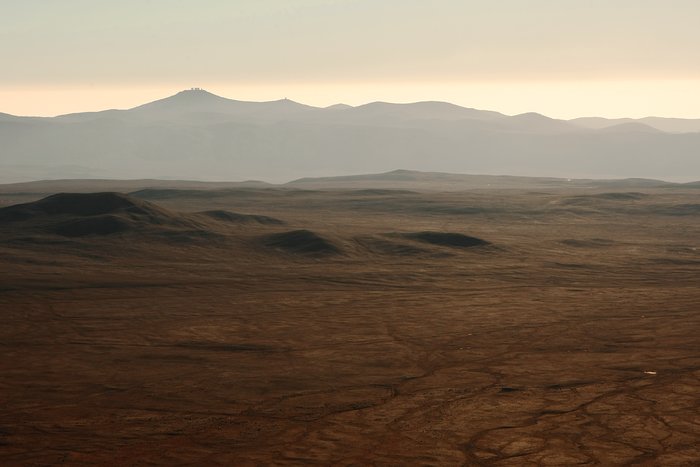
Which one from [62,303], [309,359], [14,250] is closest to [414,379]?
[309,359]

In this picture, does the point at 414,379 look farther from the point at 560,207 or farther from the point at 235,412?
the point at 560,207

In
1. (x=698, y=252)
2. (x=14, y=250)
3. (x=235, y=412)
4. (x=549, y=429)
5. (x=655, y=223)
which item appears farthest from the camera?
(x=655, y=223)

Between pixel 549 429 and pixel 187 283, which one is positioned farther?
Result: pixel 187 283

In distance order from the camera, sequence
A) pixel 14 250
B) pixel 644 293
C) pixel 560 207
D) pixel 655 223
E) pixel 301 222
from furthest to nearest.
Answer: pixel 560 207, pixel 655 223, pixel 301 222, pixel 14 250, pixel 644 293

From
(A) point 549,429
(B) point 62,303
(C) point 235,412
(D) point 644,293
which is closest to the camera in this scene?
(A) point 549,429

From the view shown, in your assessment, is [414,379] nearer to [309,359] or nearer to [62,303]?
[309,359]

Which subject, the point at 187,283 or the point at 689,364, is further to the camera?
the point at 187,283

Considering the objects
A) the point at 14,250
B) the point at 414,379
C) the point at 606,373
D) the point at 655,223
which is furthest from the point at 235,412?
the point at 655,223
